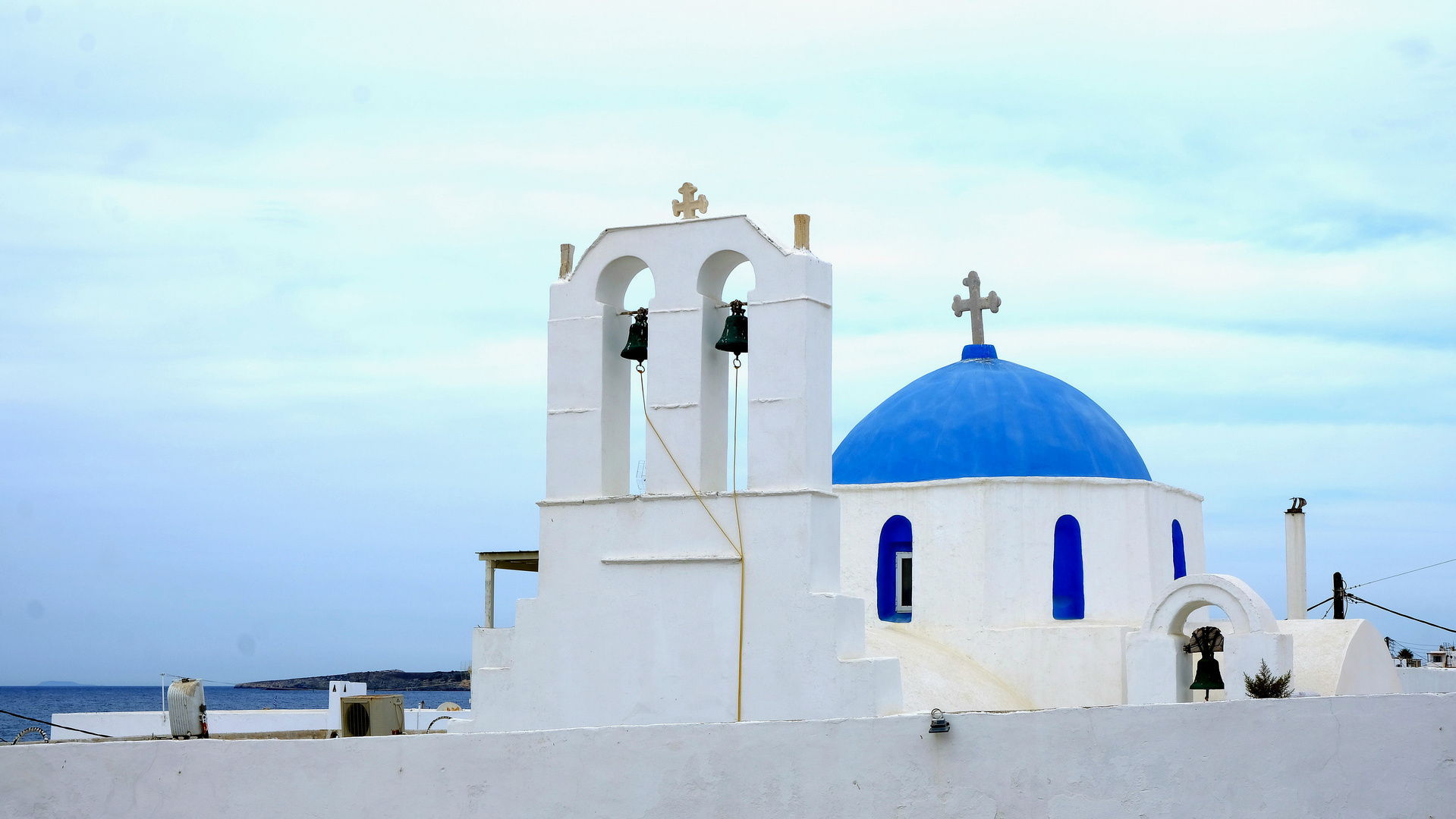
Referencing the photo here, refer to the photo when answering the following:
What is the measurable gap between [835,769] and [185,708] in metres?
4.58

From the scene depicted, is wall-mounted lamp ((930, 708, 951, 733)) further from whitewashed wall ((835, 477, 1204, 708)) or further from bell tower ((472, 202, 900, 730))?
whitewashed wall ((835, 477, 1204, 708))

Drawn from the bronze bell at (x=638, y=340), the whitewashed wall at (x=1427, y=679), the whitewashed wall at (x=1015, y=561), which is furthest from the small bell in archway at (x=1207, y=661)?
the whitewashed wall at (x=1427, y=679)

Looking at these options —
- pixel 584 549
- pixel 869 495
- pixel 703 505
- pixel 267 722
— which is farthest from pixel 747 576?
pixel 267 722

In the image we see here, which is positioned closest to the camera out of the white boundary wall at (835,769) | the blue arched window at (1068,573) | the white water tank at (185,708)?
the white boundary wall at (835,769)

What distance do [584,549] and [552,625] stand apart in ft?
2.18

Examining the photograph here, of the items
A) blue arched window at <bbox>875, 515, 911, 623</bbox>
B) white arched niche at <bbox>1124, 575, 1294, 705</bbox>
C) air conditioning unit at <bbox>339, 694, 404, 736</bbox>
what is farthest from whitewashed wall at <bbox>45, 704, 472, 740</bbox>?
white arched niche at <bbox>1124, 575, 1294, 705</bbox>

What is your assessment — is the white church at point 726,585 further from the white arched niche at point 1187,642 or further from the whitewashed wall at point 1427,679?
the whitewashed wall at point 1427,679

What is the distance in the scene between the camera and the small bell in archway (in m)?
12.7

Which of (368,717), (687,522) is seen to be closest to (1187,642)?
(687,522)

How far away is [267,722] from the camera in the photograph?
22.3 m

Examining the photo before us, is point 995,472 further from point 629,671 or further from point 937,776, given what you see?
point 937,776

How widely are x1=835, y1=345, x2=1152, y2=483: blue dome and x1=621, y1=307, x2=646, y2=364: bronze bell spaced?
4.78 m

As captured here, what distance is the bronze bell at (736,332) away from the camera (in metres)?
11.0

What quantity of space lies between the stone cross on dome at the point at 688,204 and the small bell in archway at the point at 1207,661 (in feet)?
20.2
